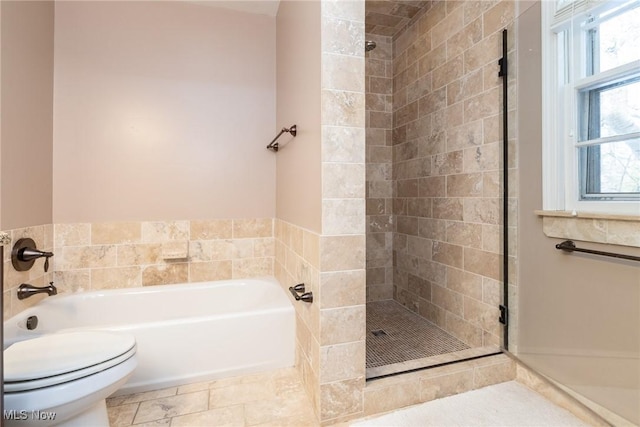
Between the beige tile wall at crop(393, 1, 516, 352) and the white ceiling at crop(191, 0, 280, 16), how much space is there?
49.5 inches

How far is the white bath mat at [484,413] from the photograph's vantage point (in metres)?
1.44

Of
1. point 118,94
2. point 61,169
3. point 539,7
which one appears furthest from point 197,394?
point 539,7

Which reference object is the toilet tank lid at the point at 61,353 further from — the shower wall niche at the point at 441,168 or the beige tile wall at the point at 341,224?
the shower wall niche at the point at 441,168

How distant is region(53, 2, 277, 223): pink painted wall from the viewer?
2.19 metres

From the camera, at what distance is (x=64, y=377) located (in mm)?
1141

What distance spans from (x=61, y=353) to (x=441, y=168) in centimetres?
251

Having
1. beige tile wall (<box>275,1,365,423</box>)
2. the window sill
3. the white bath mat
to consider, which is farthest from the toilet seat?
the window sill

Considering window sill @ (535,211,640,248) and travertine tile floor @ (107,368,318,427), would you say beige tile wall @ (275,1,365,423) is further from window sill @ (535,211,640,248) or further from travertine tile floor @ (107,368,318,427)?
window sill @ (535,211,640,248)

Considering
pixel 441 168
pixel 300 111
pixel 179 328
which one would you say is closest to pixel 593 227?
pixel 441 168

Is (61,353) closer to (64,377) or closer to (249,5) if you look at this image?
(64,377)

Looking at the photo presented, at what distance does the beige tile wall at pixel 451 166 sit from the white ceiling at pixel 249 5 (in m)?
1.26

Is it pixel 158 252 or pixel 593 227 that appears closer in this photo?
pixel 593 227

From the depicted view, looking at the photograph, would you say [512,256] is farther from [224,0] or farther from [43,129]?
[43,129]

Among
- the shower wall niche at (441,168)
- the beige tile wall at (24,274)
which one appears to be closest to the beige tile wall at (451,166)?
the shower wall niche at (441,168)
